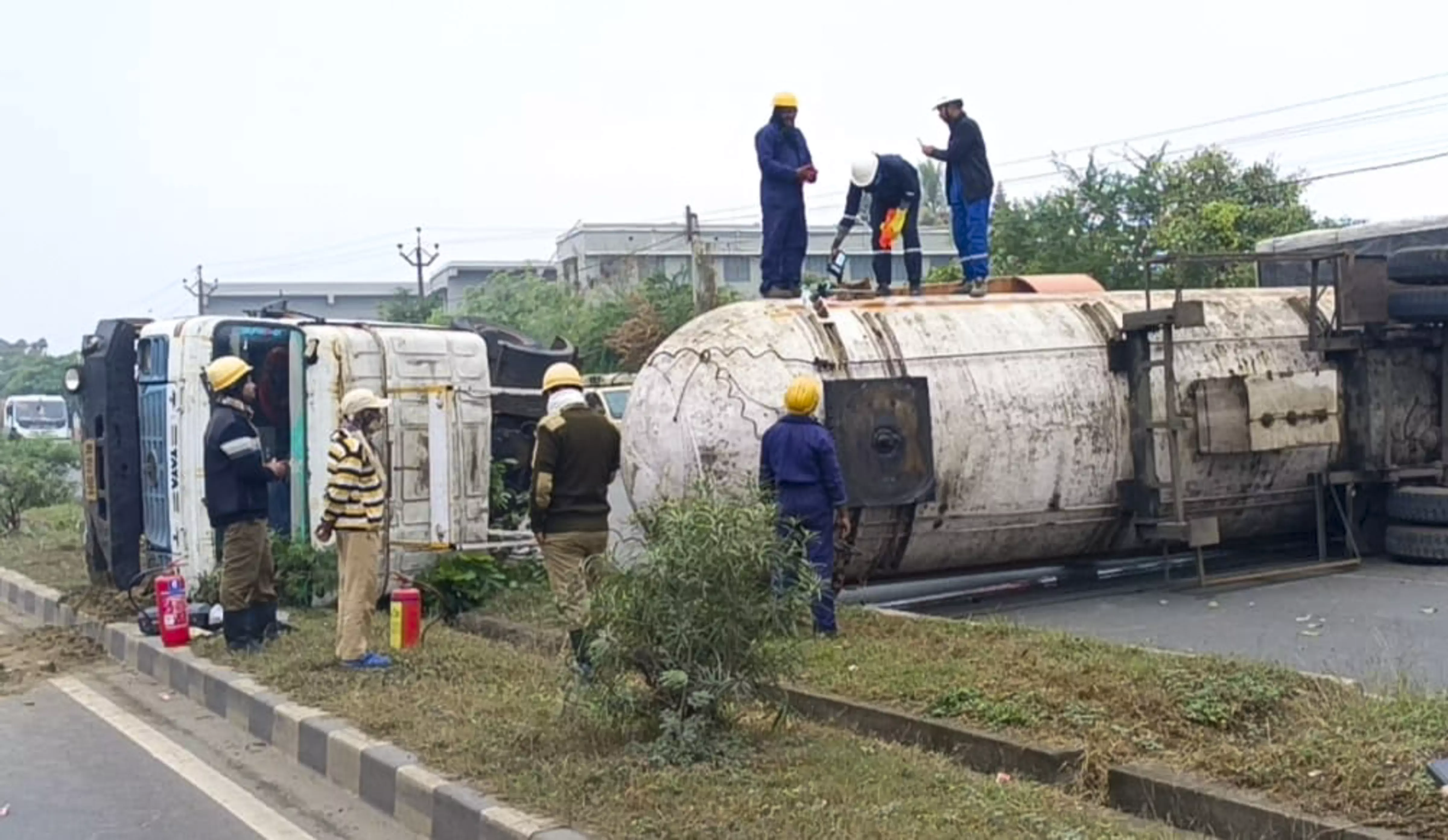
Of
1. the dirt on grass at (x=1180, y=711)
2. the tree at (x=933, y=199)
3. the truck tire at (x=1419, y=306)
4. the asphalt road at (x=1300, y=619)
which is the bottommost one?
the asphalt road at (x=1300, y=619)

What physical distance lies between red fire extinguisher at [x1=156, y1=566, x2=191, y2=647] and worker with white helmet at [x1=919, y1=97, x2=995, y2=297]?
6.09 meters

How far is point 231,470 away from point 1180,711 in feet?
18.7

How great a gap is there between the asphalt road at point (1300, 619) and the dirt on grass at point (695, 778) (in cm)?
240

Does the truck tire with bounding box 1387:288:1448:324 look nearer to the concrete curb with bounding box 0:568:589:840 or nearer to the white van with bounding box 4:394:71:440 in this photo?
the concrete curb with bounding box 0:568:589:840

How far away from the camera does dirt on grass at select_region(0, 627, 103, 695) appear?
10.2m

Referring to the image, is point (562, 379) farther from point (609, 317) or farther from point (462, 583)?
point (609, 317)

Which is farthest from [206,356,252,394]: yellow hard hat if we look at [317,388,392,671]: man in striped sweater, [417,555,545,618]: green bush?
[417,555,545,618]: green bush

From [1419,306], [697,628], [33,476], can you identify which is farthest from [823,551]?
[33,476]

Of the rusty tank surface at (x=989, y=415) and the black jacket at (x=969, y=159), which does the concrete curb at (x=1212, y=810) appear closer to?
the rusty tank surface at (x=989, y=415)

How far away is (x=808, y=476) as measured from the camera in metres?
8.83

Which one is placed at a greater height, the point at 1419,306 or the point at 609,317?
the point at 609,317

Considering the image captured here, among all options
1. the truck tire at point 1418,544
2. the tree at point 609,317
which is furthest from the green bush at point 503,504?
the tree at point 609,317

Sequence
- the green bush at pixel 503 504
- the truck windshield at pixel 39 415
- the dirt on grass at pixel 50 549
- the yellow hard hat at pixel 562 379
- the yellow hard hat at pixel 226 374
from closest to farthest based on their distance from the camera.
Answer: the yellow hard hat at pixel 562 379, the yellow hard hat at pixel 226 374, the green bush at pixel 503 504, the dirt on grass at pixel 50 549, the truck windshield at pixel 39 415

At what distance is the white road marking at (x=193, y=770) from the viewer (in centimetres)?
650
